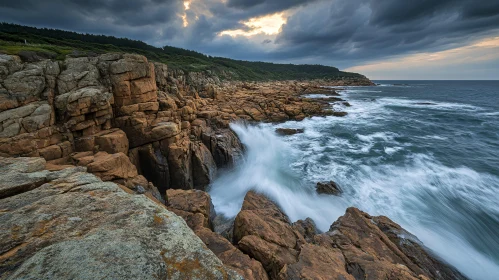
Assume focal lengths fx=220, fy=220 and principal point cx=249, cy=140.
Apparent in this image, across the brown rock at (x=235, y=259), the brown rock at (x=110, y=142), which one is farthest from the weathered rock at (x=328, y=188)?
the brown rock at (x=110, y=142)

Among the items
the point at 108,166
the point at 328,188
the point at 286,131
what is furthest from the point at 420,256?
the point at 286,131

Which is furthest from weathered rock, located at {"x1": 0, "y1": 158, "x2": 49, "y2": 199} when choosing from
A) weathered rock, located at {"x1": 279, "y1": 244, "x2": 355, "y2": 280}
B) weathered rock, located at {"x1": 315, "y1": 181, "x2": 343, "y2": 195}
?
weathered rock, located at {"x1": 315, "y1": 181, "x2": 343, "y2": 195}

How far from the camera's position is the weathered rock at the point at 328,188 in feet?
52.9

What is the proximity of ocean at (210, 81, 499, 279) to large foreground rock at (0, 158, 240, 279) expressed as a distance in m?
9.71

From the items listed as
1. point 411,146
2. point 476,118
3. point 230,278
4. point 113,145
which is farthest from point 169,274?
point 476,118

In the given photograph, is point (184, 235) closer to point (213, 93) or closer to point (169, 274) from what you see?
point (169, 274)

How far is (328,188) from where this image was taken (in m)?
16.2

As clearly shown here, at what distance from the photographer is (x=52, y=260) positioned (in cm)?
318

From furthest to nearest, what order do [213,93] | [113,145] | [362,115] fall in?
1. [362,115]
2. [213,93]
3. [113,145]

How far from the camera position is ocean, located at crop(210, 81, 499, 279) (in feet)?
42.8

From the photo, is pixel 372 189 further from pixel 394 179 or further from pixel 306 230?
pixel 306 230

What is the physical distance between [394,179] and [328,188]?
6.96m

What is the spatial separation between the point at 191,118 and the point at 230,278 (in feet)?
63.3

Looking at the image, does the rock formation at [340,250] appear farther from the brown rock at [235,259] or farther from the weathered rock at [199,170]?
the weathered rock at [199,170]
